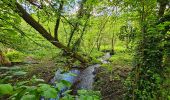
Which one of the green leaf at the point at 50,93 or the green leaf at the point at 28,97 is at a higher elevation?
the green leaf at the point at 50,93

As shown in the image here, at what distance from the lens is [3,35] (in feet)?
10.8

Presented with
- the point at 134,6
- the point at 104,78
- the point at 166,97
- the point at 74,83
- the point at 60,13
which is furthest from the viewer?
the point at 74,83

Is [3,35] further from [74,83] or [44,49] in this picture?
[74,83]

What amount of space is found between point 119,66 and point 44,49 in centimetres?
385

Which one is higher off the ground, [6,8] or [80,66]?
[6,8]

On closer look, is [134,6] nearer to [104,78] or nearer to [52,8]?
[52,8]

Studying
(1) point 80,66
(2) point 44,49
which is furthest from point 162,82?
(1) point 80,66

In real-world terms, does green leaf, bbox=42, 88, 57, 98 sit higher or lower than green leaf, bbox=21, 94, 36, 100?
higher

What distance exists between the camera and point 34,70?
26.9ft

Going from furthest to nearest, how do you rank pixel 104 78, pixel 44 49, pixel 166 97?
1. pixel 104 78
2. pixel 44 49
3. pixel 166 97

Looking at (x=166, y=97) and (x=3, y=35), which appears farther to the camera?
(x=3, y=35)

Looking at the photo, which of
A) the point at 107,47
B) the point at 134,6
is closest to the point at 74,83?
the point at 134,6

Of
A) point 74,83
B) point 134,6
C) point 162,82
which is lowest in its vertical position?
point 74,83

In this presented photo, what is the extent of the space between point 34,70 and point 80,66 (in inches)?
64.4
